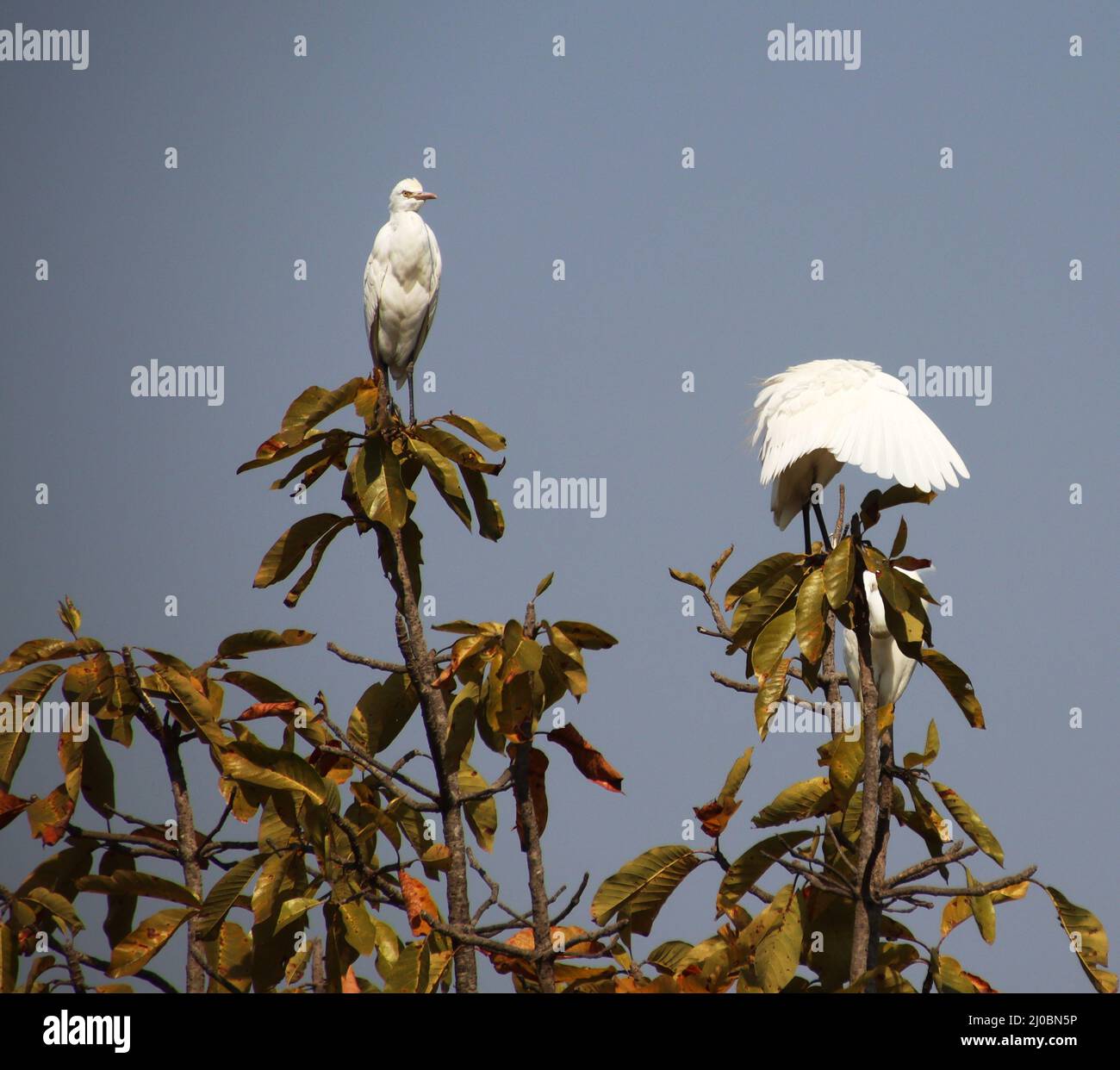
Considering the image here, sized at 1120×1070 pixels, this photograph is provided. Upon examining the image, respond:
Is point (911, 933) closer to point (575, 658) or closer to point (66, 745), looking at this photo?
point (575, 658)

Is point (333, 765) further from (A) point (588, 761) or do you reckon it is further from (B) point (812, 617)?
(B) point (812, 617)

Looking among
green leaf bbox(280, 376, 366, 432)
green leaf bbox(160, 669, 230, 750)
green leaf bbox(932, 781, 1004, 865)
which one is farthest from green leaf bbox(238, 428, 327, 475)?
green leaf bbox(932, 781, 1004, 865)

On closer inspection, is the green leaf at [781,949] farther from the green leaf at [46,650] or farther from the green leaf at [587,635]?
the green leaf at [46,650]

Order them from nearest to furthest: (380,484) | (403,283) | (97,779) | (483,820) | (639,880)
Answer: (639,880) → (380,484) → (97,779) → (483,820) → (403,283)

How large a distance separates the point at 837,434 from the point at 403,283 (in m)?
4.66

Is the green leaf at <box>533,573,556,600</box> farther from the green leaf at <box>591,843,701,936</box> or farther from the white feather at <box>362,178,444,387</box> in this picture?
the white feather at <box>362,178,444,387</box>

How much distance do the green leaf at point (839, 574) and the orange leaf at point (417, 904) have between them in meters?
1.60

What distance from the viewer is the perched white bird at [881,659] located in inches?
267

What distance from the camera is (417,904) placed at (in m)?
5.02

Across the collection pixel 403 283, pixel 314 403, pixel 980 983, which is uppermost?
pixel 403 283

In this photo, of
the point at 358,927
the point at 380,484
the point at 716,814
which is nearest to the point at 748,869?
the point at 716,814

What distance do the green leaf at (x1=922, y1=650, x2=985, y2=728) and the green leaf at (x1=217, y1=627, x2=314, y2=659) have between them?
2118mm
